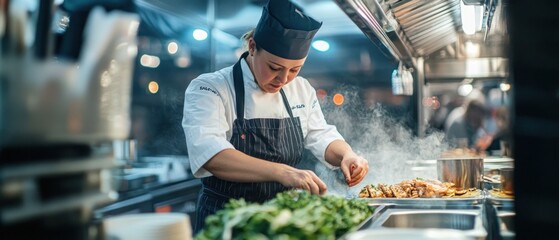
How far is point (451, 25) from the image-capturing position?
15.2ft

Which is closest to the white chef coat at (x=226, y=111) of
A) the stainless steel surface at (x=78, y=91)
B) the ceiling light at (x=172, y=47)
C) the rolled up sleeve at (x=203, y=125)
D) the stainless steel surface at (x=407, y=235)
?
the rolled up sleeve at (x=203, y=125)

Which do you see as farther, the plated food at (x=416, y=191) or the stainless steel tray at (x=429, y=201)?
the plated food at (x=416, y=191)

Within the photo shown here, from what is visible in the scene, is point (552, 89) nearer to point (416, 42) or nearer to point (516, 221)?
point (516, 221)

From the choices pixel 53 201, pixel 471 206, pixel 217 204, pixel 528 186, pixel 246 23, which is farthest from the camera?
pixel 246 23

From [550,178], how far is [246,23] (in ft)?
18.1

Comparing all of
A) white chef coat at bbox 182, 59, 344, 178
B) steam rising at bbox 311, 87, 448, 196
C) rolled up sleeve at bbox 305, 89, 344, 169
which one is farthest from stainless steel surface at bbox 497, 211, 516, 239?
steam rising at bbox 311, 87, 448, 196

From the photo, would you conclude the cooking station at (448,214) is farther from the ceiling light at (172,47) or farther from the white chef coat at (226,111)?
the ceiling light at (172,47)

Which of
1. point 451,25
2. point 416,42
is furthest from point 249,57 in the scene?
point 451,25

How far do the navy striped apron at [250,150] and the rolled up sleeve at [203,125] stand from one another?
0.11 m

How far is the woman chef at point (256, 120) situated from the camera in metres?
2.54

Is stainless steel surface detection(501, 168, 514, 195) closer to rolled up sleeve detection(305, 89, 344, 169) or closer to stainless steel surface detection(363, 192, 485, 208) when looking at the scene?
stainless steel surface detection(363, 192, 485, 208)

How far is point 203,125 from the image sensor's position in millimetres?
2637

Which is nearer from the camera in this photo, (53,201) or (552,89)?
(53,201)

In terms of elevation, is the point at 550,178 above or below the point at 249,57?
below
